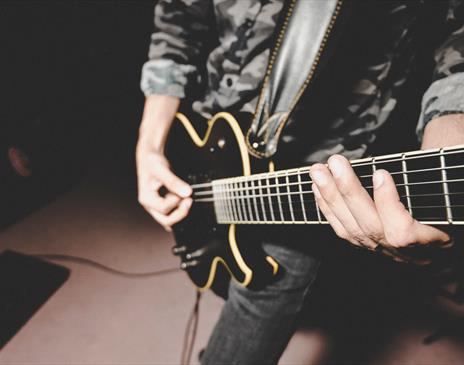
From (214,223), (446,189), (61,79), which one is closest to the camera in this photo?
(446,189)

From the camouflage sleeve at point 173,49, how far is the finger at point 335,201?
0.76 meters

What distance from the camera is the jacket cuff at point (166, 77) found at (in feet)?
3.68

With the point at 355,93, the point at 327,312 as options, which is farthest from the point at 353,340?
the point at 355,93

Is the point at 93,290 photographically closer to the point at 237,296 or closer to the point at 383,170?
the point at 237,296

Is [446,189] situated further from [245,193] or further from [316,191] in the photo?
[245,193]

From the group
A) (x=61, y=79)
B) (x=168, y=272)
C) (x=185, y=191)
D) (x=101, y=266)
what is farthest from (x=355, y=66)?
(x=61, y=79)

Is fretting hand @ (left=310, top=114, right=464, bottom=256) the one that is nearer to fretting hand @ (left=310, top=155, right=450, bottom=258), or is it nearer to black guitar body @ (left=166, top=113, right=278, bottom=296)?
fretting hand @ (left=310, top=155, right=450, bottom=258)

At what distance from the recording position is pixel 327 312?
1.38m

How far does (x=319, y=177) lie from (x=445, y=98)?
35 centimetres

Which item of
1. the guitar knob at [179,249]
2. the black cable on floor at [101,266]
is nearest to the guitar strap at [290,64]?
the guitar knob at [179,249]

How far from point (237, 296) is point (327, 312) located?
2.10ft

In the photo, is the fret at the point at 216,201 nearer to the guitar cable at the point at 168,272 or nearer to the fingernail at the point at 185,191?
the fingernail at the point at 185,191

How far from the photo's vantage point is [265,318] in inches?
33.7

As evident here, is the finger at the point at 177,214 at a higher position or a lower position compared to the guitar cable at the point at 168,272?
higher
